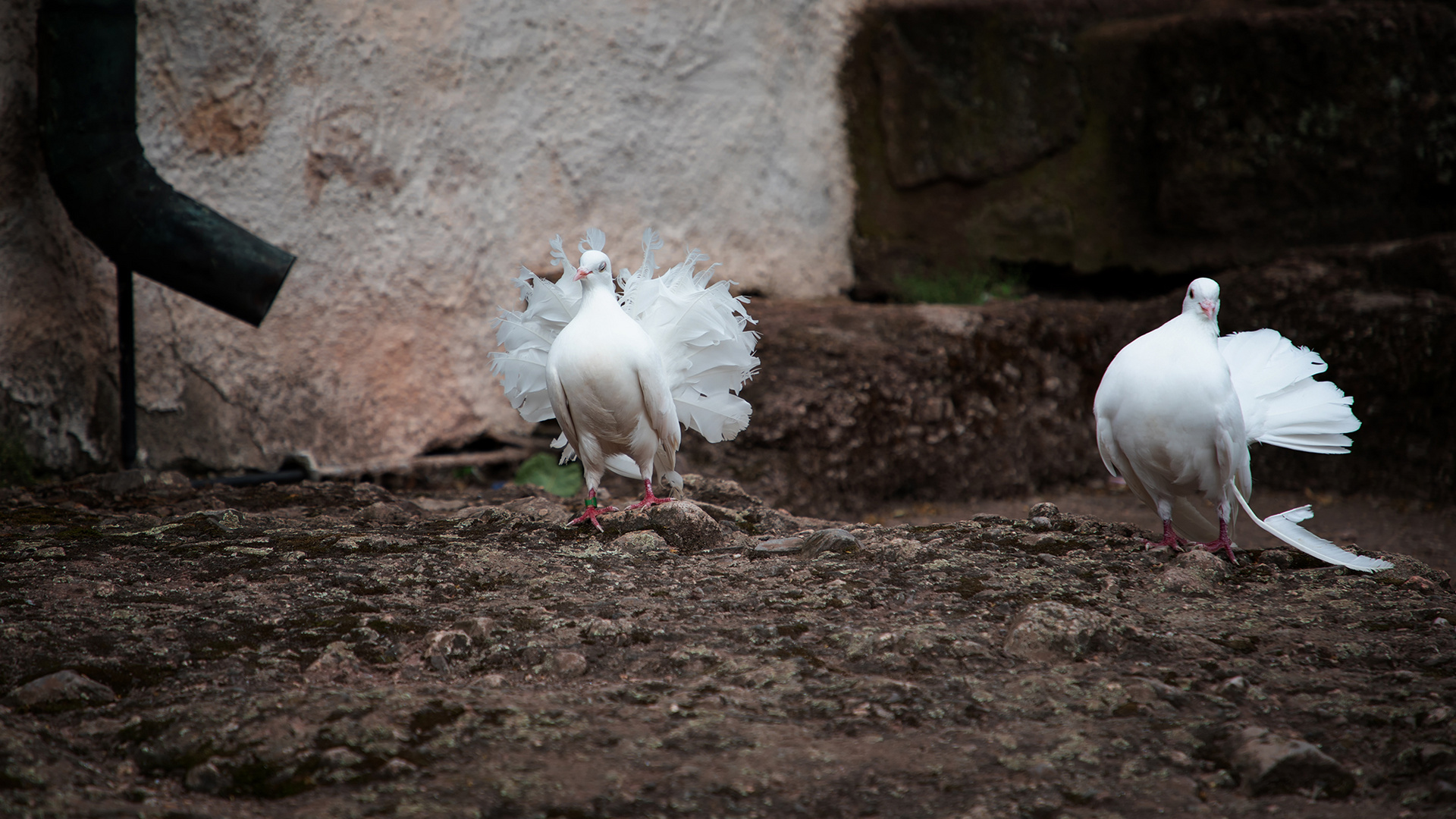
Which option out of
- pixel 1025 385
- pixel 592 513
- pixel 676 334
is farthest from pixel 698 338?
pixel 1025 385

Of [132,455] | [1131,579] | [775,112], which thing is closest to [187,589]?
[132,455]

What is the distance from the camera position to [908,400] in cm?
486

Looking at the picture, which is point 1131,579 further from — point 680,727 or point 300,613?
point 300,613

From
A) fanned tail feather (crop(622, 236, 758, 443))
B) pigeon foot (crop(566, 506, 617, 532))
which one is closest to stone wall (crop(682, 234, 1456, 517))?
fanned tail feather (crop(622, 236, 758, 443))

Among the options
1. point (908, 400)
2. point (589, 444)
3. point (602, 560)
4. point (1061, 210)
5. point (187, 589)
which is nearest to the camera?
point (187, 589)

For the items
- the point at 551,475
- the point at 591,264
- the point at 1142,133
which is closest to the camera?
the point at 591,264

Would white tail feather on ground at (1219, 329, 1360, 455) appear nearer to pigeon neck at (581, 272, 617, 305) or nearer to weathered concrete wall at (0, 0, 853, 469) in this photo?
pigeon neck at (581, 272, 617, 305)

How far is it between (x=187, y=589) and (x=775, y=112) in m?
4.13

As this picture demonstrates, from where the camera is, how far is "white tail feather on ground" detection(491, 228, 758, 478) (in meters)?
3.27

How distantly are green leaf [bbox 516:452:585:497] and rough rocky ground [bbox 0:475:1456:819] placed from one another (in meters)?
1.80

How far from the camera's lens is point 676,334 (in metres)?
3.29

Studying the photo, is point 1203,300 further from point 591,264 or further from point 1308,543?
point 591,264

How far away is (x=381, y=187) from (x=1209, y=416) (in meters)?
3.57

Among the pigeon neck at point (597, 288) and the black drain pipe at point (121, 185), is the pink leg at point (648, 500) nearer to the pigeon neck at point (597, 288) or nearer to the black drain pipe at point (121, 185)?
the pigeon neck at point (597, 288)
